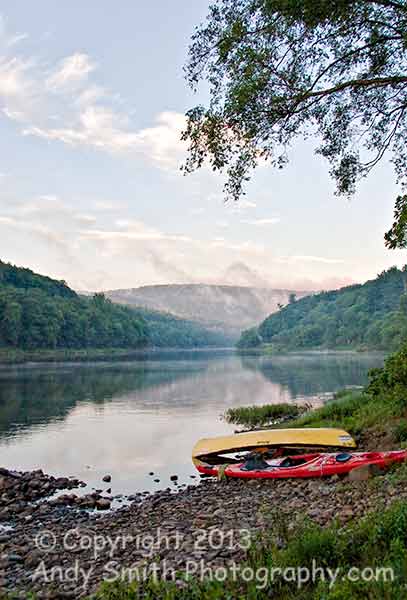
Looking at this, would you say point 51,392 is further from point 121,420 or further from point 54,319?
point 54,319

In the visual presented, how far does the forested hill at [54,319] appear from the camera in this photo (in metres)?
114

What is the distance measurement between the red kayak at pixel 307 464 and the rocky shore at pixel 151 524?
1.27 ft

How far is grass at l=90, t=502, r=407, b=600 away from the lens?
5648mm

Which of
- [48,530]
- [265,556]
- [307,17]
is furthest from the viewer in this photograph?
[48,530]

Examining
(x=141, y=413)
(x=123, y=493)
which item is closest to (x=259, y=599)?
(x=123, y=493)

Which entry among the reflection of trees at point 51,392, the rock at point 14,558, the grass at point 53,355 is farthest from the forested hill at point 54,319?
the rock at point 14,558

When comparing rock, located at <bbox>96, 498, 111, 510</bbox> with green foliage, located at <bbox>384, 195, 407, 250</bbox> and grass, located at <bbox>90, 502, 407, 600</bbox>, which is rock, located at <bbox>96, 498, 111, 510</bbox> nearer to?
grass, located at <bbox>90, 502, 407, 600</bbox>

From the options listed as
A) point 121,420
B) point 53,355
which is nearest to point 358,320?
point 53,355

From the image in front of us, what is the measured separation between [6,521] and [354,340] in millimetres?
149488

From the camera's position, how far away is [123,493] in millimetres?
15602

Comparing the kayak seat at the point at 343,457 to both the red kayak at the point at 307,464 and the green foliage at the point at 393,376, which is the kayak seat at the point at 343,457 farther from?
the green foliage at the point at 393,376

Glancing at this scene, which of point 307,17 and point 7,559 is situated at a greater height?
point 307,17

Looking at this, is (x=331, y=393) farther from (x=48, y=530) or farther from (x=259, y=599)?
(x=259, y=599)

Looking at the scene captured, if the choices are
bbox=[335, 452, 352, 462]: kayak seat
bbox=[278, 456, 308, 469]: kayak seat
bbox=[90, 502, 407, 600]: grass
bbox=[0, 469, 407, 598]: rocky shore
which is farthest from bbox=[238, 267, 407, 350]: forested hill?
bbox=[90, 502, 407, 600]: grass
